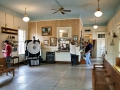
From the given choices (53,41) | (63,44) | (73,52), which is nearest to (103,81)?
(73,52)

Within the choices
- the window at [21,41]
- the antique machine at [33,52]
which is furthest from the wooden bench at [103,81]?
the window at [21,41]

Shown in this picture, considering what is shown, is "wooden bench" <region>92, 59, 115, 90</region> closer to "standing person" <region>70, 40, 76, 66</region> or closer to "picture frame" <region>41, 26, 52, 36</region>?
"standing person" <region>70, 40, 76, 66</region>

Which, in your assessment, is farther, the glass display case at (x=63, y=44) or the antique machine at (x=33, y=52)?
the glass display case at (x=63, y=44)

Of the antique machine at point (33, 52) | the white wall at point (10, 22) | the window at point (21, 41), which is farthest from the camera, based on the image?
the window at point (21, 41)

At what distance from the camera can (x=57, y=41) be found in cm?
939

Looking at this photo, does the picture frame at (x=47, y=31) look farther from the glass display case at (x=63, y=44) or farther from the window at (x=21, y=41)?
the window at (x=21, y=41)

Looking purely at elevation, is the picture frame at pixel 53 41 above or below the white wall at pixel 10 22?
below

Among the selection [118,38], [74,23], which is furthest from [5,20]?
[118,38]

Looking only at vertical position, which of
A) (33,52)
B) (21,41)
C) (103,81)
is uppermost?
(21,41)

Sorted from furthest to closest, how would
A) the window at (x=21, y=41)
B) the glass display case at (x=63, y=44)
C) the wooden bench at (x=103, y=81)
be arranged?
the glass display case at (x=63, y=44), the window at (x=21, y=41), the wooden bench at (x=103, y=81)

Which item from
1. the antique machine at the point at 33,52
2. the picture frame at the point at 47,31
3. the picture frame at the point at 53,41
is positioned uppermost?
the picture frame at the point at 47,31

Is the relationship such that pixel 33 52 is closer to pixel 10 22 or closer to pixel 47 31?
pixel 47 31

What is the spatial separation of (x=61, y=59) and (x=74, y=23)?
2.58 meters

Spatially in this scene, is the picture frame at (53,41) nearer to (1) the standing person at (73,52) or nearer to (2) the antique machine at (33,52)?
(2) the antique machine at (33,52)
